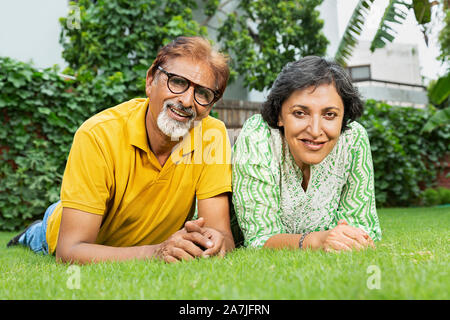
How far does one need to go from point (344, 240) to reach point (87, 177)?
5.22 ft

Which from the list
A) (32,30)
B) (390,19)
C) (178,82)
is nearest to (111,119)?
(178,82)

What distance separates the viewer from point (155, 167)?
308cm

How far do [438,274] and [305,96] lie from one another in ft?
4.72

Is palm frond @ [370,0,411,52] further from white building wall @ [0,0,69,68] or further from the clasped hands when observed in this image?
white building wall @ [0,0,69,68]

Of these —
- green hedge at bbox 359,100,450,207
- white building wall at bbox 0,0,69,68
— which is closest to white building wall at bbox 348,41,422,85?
green hedge at bbox 359,100,450,207

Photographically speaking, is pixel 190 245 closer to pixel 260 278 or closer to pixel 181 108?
pixel 260 278

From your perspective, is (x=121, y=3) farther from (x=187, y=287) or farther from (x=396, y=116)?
(x=187, y=287)

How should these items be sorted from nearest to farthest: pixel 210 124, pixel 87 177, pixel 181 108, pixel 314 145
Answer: pixel 87 177
pixel 314 145
pixel 181 108
pixel 210 124

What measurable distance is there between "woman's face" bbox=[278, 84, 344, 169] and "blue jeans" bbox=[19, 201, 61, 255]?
2.33 metres

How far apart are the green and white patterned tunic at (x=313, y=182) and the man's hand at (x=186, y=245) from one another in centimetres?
46

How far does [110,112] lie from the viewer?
3164 mm

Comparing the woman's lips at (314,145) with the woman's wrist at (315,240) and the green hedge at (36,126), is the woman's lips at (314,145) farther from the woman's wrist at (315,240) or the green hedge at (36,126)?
the green hedge at (36,126)

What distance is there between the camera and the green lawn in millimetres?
1516
